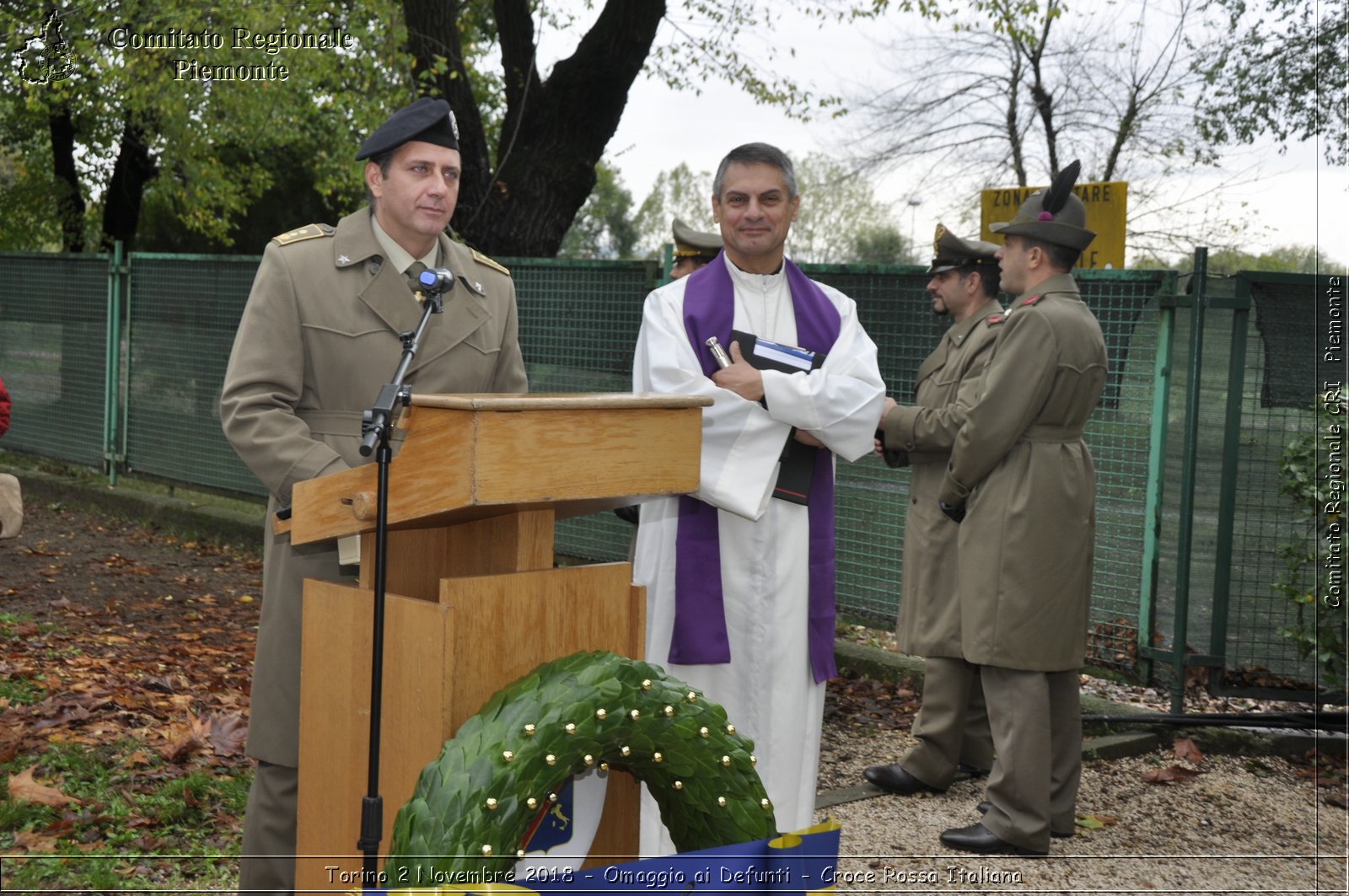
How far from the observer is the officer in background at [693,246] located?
672cm

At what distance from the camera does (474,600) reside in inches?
97.8

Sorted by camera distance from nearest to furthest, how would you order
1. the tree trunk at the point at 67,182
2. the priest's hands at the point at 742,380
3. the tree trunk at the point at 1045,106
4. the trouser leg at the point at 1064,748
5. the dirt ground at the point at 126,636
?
the priest's hands at the point at 742,380, the trouser leg at the point at 1064,748, the dirt ground at the point at 126,636, the tree trunk at the point at 67,182, the tree trunk at the point at 1045,106

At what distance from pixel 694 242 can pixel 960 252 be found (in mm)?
1472

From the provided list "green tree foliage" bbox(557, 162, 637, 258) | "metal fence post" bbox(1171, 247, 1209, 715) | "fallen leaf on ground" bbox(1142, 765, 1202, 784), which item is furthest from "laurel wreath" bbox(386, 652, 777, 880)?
"green tree foliage" bbox(557, 162, 637, 258)

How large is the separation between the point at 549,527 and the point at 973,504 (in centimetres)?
274

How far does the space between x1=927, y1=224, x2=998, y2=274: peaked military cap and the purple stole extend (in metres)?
1.90

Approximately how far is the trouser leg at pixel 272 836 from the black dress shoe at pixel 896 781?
2.98 m

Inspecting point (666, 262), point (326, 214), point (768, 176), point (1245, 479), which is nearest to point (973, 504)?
point (768, 176)

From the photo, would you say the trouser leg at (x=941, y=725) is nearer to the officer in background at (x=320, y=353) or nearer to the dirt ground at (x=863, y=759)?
the dirt ground at (x=863, y=759)

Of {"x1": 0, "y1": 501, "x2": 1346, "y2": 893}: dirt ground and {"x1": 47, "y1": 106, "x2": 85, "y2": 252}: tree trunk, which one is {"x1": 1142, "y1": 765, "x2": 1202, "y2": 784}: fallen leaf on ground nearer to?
{"x1": 0, "y1": 501, "x2": 1346, "y2": 893}: dirt ground

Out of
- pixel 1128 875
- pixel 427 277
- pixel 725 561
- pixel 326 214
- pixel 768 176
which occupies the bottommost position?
pixel 1128 875

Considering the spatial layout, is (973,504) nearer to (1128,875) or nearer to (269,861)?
(1128,875)

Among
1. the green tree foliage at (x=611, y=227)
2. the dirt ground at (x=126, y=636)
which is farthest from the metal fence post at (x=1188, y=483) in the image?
the green tree foliage at (x=611, y=227)

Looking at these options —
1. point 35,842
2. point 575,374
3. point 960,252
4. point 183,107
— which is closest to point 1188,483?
point 960,252
